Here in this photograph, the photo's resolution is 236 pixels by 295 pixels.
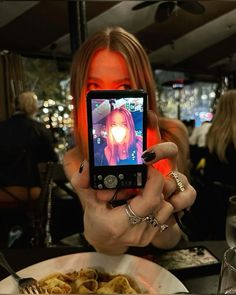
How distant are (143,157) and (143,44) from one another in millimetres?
260

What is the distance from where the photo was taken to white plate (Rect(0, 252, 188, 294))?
18.8 inches

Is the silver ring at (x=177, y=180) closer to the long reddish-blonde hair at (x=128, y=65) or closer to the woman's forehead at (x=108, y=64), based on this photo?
the long reddish-blonde hair at (x=128, y=65)

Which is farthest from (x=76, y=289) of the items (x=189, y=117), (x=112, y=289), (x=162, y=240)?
(x=189, y=117)

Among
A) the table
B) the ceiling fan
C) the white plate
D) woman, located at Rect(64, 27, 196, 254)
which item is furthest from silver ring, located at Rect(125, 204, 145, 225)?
the ceiling fan

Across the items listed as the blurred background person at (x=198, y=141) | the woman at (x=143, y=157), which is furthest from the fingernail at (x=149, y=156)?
the blurred background person at (x=198, y=141)

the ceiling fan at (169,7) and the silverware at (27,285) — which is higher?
the ceiling fan at (169,7)

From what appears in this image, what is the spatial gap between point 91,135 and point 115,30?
0.22 m

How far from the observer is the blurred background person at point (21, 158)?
25.2 inches

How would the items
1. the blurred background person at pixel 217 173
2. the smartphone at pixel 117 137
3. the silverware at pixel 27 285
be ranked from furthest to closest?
the blurred background person at pixel 217 173
the silverware at pixel 27 285
the smartphone at pixel 117 137

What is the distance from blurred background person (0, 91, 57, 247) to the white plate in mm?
178

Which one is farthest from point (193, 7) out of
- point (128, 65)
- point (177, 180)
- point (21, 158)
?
point (21, 158)

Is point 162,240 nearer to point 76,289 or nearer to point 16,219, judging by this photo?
point 76,289

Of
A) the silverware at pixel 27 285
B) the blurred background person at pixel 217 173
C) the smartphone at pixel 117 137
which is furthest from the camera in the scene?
the blurred background person at pixel 217 173

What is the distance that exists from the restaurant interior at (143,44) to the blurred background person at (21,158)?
3 centimetres
